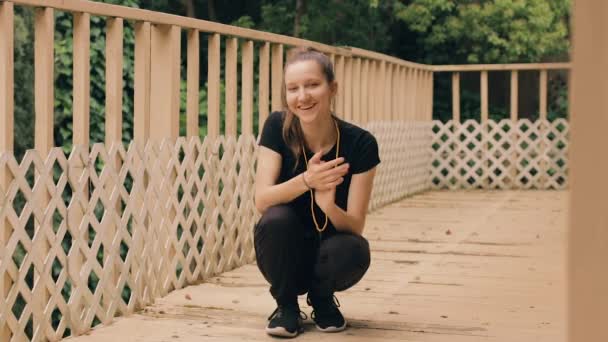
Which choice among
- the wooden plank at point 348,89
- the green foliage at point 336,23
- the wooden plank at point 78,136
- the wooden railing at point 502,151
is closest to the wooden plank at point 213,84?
the wooden plank at point 78,136

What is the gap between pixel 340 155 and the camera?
12.2 ft

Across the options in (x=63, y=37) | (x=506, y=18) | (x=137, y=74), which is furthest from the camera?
(x=506, y=18)

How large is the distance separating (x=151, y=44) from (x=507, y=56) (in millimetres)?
11969

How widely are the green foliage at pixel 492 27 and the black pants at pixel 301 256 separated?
12.5 m

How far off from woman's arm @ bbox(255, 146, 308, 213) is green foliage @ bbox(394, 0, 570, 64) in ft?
40.8

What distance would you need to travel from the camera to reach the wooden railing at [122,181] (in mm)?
3455

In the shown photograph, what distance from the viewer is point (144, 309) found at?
174 inches

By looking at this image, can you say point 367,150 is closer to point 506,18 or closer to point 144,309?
point 144,309

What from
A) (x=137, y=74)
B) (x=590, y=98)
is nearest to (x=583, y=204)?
(x=590, y=98)

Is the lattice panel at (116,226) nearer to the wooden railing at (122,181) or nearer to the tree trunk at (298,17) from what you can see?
the wooden railing at (122,181)

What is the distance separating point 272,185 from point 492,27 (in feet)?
42.7

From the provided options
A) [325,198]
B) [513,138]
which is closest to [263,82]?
[325,198]

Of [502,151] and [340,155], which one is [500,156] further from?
[340,155]

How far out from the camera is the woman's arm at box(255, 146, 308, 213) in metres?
3.52
